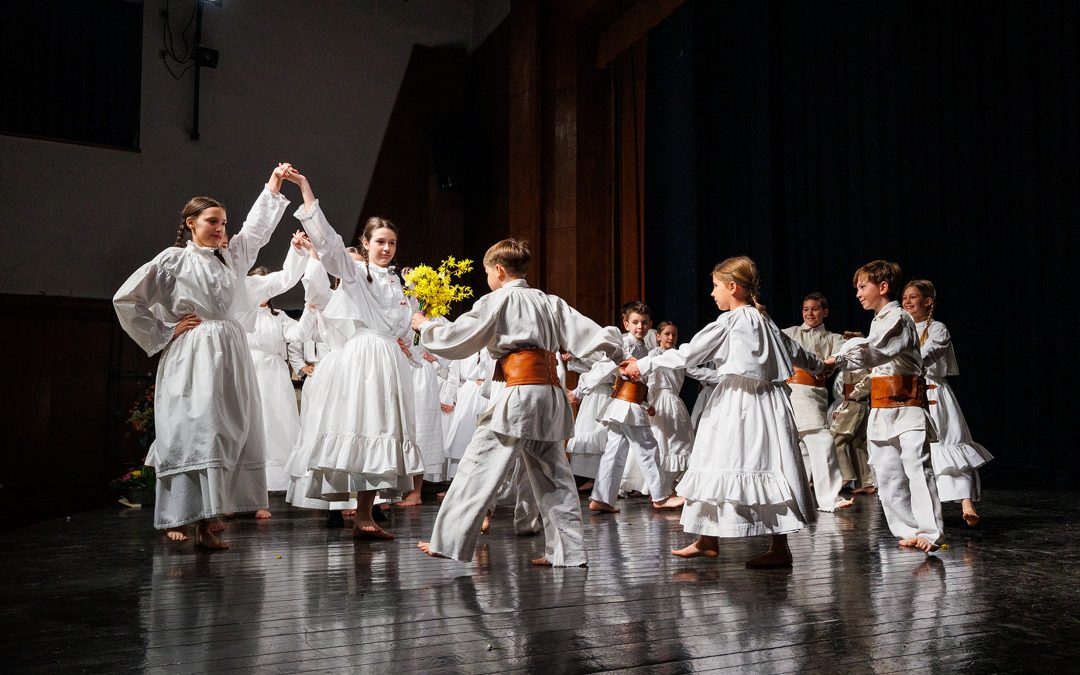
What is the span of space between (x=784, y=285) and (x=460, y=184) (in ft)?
13.0

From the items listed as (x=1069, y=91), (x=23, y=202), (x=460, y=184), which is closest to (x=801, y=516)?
(x=1069, y=91)

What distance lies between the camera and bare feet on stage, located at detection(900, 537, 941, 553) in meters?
3.84

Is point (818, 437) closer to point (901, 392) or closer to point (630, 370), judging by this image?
point (901, 392)

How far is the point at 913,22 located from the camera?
7.44 metres

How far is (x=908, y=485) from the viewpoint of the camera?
13.4 feet

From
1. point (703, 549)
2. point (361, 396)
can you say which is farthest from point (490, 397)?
point (703, 549)

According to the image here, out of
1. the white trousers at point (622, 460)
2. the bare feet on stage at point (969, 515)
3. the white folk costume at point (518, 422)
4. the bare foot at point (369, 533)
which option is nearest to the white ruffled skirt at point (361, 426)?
the bare foot at point (369, 533)

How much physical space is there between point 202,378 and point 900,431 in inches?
129

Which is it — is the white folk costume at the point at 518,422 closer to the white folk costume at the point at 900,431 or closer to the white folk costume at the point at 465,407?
the white folk costume at the point at 900,431

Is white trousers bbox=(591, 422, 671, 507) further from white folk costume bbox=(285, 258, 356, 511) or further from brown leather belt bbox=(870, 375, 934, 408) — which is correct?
brown leather belt bbox=(870, 375, 934, 408)

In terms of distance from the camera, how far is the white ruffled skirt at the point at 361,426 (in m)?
4.06

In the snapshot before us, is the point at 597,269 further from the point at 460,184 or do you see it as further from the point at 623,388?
the point at 623,388

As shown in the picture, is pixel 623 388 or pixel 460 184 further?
pixel 460 184

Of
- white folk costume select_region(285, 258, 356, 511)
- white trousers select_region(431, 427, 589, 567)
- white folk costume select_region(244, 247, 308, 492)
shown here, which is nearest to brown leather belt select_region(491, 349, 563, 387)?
white trousers select_region(431, 427, 589, 567)
